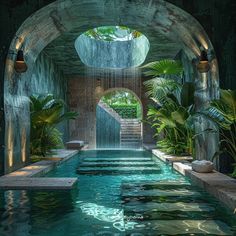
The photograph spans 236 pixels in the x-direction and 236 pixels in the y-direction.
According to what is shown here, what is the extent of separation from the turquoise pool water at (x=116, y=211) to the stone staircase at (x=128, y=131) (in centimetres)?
1677

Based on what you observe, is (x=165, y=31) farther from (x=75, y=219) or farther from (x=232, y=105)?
(x=75, y=219)

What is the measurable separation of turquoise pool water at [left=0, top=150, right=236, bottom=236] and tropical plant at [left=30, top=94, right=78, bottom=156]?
3821 mm

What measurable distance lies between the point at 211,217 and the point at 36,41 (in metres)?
6.14

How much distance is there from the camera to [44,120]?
9930 millimetres

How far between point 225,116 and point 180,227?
3265 millimetres

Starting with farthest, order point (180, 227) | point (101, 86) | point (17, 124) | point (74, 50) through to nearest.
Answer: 1. point (101, 86)
2. point (74, 50)
3. point (17, 124)
4. point (180, 227)

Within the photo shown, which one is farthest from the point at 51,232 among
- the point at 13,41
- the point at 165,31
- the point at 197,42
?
the point at 165,31

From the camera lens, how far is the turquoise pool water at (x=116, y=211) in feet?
11.3

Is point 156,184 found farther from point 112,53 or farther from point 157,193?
point 112,53

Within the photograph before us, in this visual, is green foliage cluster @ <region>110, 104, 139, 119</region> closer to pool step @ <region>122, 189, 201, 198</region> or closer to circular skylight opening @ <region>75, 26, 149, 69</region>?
circular skylight opening @ <region>75, 26, 149, 69</region>

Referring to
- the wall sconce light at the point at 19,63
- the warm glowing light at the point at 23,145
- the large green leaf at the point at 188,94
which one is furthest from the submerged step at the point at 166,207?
the large green leaf at the point at 188,94

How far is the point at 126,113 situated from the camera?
28250mm

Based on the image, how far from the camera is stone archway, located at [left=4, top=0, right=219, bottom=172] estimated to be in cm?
718

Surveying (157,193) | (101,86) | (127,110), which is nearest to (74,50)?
(101,86)
